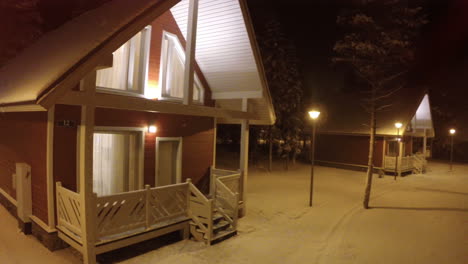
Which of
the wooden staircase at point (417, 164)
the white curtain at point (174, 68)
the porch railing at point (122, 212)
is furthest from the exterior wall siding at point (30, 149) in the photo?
the wooden staircase at point (417, 164)

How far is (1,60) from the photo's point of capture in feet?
40.1

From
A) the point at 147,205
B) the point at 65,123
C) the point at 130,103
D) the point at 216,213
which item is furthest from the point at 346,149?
the point at 65,123

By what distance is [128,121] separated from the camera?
852cm

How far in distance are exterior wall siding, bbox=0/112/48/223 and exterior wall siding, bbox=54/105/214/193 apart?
0.44m

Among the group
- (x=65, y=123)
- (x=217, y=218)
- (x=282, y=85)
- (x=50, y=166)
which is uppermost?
(x=282, y=85)

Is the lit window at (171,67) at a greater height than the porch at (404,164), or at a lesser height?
greater

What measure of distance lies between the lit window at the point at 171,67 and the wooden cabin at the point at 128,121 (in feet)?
0.11

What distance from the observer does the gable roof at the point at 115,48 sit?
5.23 metres

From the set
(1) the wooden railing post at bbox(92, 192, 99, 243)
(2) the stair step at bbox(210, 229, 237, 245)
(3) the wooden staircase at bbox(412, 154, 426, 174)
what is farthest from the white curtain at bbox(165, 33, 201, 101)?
(3) the wooden staircase at bbox(412, 154, 426, 174)

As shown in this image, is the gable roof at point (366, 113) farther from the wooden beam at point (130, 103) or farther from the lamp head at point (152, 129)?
the wooden beam at point (130, 103)

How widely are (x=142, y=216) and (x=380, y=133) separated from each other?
20.5 metres

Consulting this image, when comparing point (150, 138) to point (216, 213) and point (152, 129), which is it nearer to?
point (152, 129)

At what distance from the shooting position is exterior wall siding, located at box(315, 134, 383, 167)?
23484 millimetres

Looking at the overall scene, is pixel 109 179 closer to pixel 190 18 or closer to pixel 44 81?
pixel 44 81
